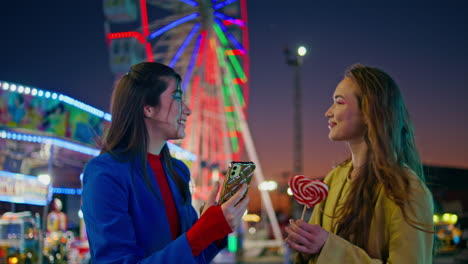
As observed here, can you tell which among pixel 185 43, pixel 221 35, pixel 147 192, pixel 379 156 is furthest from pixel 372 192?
pixel 221 35

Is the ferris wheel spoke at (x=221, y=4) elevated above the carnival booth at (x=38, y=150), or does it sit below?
above

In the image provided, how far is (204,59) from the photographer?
1822cm

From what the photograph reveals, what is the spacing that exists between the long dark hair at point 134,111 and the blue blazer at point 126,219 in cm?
6

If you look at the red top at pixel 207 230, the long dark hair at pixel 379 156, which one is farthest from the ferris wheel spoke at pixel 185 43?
the red top at pixel 207 230

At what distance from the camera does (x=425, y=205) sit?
2047 millimetres

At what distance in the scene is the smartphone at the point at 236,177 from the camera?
189cm

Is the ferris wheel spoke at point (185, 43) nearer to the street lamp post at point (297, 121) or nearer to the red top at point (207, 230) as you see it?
the street lamp post at point (297, 121)

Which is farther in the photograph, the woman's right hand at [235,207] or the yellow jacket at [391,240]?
the yellow jacket at [391,240]

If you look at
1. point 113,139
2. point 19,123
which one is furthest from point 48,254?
point 113,139

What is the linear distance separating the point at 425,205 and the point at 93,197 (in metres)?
1.34

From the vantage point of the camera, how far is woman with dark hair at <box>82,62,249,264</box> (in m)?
1.80

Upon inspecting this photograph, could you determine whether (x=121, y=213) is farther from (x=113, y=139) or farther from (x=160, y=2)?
(x=160, y=2)

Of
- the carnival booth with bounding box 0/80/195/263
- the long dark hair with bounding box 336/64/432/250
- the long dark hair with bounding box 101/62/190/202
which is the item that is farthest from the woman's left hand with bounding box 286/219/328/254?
the carnival booth with bounding box 0/80/195/263

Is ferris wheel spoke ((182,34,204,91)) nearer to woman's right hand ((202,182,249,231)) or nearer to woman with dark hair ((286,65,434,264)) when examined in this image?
woman with dark hair ((286,65,434,264))
